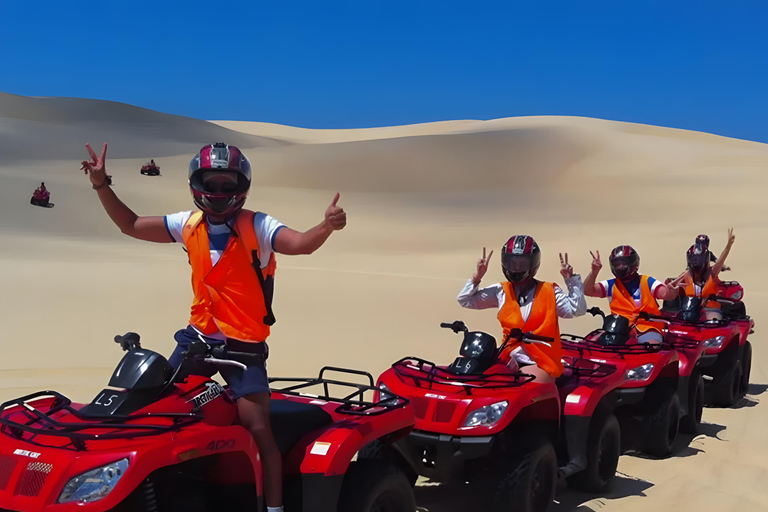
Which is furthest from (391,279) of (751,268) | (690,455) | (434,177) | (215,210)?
(434,177)

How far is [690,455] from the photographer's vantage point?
331 inches

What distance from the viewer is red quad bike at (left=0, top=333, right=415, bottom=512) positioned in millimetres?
3498

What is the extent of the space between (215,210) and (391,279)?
19639 millimetres

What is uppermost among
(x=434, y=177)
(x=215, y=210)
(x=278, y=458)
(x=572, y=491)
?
(x=434, y=177)

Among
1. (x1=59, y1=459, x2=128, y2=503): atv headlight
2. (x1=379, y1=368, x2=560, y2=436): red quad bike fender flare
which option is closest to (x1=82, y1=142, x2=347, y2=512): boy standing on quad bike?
(x1=59, y1=459, x2=128, y2=503): atv headlight

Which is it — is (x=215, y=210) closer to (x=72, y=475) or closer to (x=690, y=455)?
(x=72, y=475)

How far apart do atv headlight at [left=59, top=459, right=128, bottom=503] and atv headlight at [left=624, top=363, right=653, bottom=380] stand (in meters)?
5.30

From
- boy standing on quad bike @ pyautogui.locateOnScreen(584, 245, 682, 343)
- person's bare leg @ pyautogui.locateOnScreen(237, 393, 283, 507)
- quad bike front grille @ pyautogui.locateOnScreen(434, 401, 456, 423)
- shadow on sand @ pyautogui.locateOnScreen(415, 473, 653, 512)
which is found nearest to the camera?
person's bare leg @ pyautogui.locateOnScreen(237, 393, 283, 507)

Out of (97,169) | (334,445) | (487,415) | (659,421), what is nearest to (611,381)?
(659,421)

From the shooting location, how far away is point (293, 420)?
4.57m

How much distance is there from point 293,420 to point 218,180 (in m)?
1.29

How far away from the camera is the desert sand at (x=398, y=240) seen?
10414mm

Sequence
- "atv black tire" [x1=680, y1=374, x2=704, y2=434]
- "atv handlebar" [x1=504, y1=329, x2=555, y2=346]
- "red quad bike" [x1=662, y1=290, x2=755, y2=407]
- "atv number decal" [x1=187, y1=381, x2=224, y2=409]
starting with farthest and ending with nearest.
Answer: "red quad bike" [x1=662, y1=290, x2=755, y2=407]
"atv black tire" [x1=680, y1=374, x2=704, y2=434]
"atv handlebar" [x1=504, y1=329, x2=555, y2=346]
"atv number decal" [x1=187, y1=381, x2=224, y2=409]

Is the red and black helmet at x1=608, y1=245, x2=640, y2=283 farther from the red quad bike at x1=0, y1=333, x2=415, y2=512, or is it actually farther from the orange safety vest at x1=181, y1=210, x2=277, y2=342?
the orange safety vest at x1=181, y1=210, x2=277, y2=342
